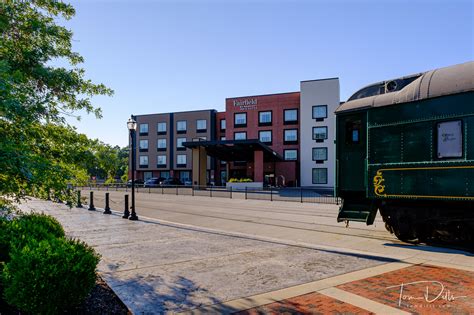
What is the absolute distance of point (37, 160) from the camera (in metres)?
4.54

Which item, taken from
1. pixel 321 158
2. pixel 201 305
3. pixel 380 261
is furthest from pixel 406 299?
pixel 321 158

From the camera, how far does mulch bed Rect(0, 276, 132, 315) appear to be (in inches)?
191

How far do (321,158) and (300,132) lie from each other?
5600mm

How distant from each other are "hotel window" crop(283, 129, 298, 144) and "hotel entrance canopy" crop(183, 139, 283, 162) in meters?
4.44

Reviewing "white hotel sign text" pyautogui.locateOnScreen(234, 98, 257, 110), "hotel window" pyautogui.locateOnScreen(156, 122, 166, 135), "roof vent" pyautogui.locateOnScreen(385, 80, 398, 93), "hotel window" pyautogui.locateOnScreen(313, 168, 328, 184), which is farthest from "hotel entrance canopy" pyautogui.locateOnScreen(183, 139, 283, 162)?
"roof vent" pyautogui.locateOnScreen(385, 80, 398, 93)

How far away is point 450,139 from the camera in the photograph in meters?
8.95

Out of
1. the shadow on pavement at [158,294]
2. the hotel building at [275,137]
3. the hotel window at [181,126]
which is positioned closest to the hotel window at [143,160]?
the hotel window at [181,126]

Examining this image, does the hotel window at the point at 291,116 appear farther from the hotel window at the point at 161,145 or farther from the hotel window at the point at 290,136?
the hotel window at the point at 161,145

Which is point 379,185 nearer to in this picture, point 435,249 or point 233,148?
point 435,249

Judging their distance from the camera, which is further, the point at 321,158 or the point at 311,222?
the point at 321,158

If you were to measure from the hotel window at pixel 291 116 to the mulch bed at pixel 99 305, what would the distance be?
51.7 meters

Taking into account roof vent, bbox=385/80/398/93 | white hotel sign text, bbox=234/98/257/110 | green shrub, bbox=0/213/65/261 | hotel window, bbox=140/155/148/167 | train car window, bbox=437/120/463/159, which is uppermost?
white hotel sign text, bbox=234/98/257/110

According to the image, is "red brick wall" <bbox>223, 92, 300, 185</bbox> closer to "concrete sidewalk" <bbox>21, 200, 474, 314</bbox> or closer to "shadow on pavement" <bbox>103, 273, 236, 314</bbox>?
"concrete sidewalk" <bbox>21, 200, 474, 314</bbox>

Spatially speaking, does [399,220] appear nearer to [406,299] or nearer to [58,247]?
[406,299]
